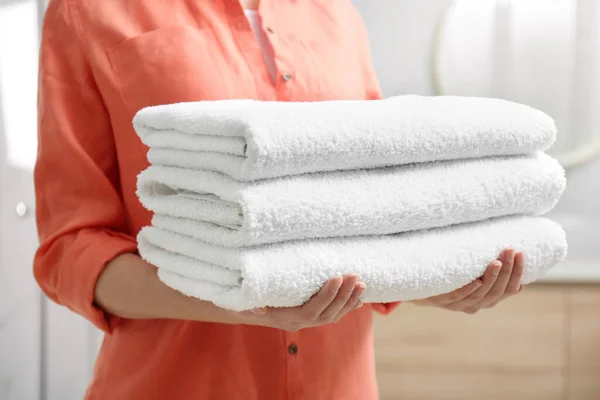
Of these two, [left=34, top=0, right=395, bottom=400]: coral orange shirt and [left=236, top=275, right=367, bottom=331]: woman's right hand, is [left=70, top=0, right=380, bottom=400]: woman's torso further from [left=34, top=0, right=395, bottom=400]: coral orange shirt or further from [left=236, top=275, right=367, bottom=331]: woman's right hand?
[left=236, top=275, right=367, bottom=331]: woman's right hand

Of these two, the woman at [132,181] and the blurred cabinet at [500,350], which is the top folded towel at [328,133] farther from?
the blurred cabinet at [500,350]

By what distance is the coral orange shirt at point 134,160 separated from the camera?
725 millimetres

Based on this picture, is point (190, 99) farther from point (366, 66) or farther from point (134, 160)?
point (366, 66)

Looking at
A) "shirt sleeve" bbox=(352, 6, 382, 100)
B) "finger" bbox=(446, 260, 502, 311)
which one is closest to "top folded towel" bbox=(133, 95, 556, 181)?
"finger" bbox=(446, 260, 502, 311)

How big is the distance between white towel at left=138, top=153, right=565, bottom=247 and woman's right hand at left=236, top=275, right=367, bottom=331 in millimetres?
43

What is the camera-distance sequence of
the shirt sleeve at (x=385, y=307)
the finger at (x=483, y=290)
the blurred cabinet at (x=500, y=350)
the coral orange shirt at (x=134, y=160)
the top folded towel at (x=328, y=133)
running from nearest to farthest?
the top folded towel at (x=328, y=133) < the finger at (x=483, y=290) < the coral orange shirt at (x=134, y=160) < the shirt sleeve at (x=385, y=307) < the blurred cabinet at (x=500, y=350)

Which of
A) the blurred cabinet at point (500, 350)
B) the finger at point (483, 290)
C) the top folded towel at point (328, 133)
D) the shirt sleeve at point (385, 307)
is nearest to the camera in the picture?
the top folded towel at point (328, 133)

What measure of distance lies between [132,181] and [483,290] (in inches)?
15.0

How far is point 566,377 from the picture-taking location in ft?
4.75

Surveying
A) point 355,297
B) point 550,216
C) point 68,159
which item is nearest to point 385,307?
point 355,297

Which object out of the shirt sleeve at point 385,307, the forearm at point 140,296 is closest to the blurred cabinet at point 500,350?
the shirt sleeve at point 385,307

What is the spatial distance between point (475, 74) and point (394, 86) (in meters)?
0.18

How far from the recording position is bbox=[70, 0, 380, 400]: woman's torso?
727 millimetres

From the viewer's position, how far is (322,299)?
53 cm
